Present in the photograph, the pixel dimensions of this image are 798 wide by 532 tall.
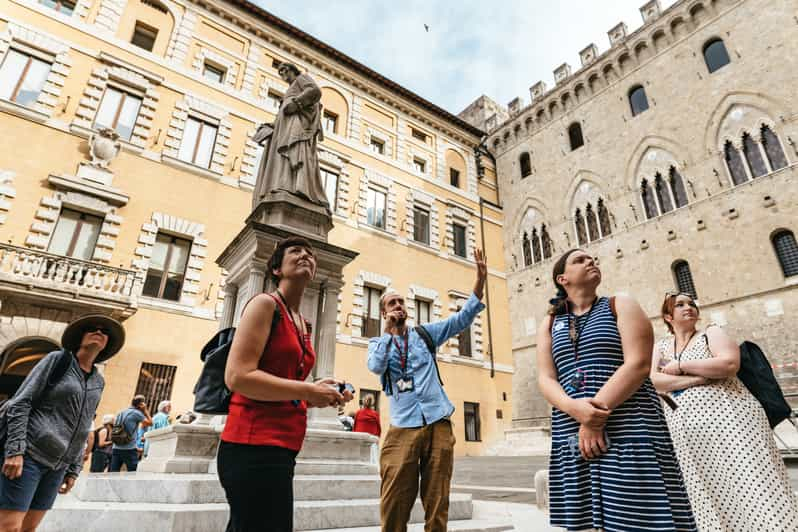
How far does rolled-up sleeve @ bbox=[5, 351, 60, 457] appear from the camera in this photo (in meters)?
2.22

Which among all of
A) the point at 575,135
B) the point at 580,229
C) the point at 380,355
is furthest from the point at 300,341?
the point at 575,135

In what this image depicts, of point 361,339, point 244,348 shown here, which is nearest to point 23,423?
point 244,348

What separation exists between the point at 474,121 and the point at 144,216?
20338 mm

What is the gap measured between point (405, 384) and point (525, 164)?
22295mm

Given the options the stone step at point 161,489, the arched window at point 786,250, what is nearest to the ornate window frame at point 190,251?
the stone step at point 161,489

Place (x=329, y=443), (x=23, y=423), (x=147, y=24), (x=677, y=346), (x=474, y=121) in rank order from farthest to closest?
(x=474, y=121), (x=147, y=24), (x=329, y=443), (x=677, y=346), (x=23, y=423)

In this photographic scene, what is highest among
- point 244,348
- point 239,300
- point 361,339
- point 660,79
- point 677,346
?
point 660,79

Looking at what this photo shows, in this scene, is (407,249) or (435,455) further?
(407,249)

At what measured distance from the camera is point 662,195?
55.6 feet

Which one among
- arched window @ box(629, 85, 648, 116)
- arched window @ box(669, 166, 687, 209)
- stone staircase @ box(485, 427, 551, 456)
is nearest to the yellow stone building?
stone staircase @ box(485, 427, 551, 456)

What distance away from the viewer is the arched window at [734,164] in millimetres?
15000

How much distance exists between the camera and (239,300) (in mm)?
5523

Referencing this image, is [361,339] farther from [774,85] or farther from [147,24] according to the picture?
[774,85]

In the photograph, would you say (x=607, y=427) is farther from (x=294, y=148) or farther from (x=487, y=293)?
(x=487, y=293)
